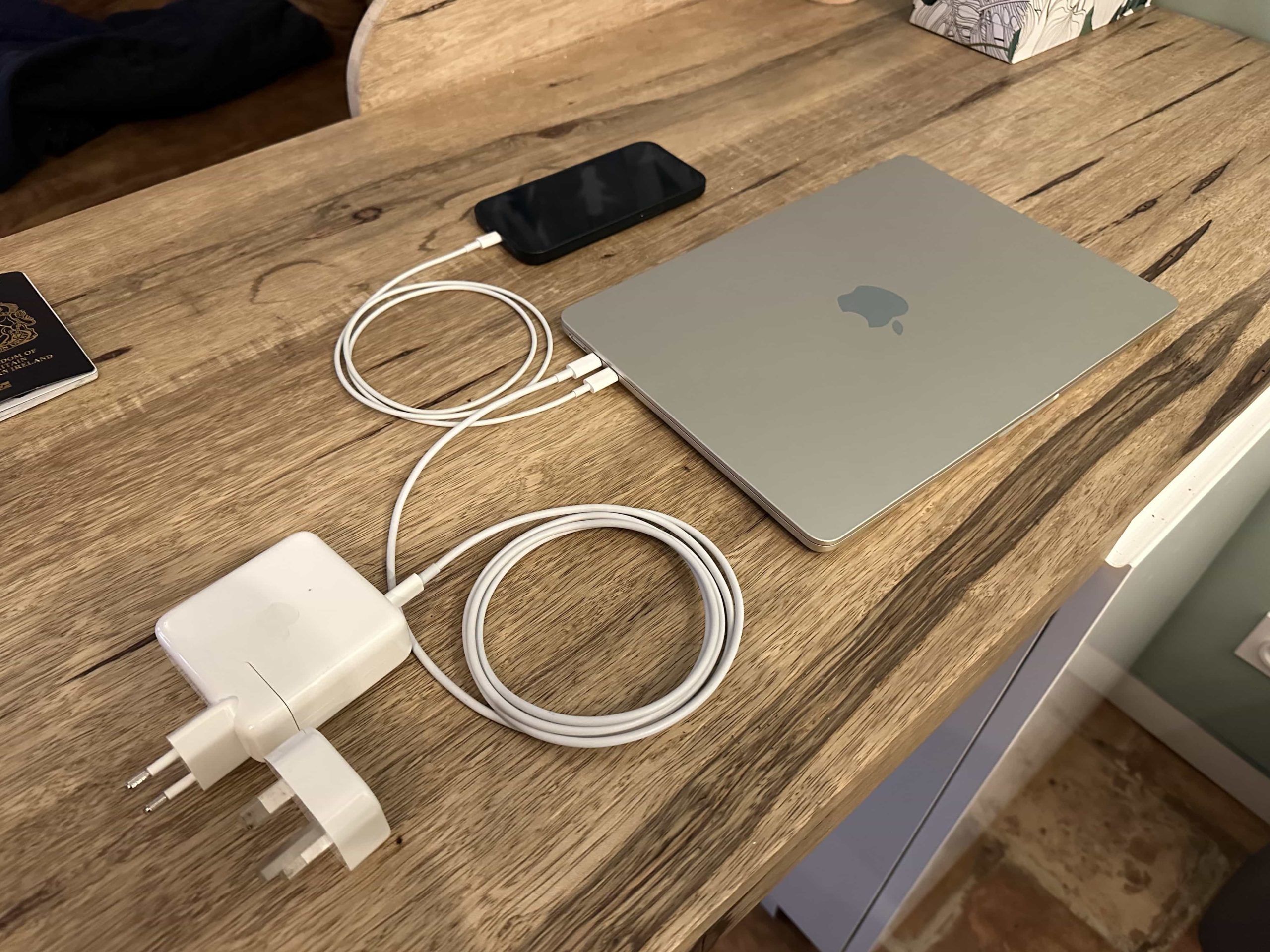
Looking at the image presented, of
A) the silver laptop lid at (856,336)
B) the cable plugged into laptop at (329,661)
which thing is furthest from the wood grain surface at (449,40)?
the cable plugged into laptop at (329,661)

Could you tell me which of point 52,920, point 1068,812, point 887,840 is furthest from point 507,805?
point 1068,812

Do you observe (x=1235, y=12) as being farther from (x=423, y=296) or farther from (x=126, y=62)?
(x=126, y=62)

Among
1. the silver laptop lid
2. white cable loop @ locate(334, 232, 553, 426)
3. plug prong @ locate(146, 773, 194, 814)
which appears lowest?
plug prong @ locate(146, 773, 194, 814)

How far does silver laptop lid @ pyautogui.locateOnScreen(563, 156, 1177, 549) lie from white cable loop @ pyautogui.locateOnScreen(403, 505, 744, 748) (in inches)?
2.4

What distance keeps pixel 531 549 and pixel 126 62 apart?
106 centimetres

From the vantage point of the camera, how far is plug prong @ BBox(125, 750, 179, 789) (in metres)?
0.41

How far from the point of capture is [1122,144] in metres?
0.87

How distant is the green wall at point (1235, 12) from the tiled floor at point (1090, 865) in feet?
3.44

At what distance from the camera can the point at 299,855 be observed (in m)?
0.38

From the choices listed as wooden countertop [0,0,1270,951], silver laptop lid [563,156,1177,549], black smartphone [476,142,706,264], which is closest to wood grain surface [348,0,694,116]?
wooden countertop [0,0,1270,951]

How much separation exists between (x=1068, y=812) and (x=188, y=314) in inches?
55.7

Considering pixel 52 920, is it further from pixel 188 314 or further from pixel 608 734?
pixel 188 314

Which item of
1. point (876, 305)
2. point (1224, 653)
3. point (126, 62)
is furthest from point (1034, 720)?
point (126, 62)

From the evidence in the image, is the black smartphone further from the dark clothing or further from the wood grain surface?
the dark clothing
